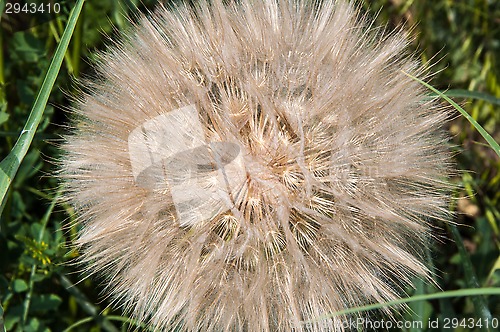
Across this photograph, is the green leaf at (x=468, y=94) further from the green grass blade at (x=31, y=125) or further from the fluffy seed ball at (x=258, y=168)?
the green grass blade at (x=31, y=125)

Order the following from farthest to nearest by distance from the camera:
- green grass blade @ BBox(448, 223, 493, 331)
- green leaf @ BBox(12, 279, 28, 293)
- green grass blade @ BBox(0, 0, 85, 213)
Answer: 1. green leaf @ BBox(12, 279, 28, 293)
2. green grass blade @ BBox(448, 223, 493, 331)
3. green grass blade @ BBox(0, 0, 85, 213)

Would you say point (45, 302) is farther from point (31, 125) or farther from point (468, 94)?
point (468, 94)

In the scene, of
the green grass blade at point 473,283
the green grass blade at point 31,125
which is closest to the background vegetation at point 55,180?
the green grass blade at point 473,283

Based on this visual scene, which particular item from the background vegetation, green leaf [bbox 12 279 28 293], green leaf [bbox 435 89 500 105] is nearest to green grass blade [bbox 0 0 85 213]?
the background vegetation

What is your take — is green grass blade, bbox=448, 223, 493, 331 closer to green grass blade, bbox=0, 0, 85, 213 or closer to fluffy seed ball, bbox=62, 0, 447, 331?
fluffy seed ball, bbox=62, 0, 447, 331

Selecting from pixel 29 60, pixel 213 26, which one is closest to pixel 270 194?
pixel 213 26

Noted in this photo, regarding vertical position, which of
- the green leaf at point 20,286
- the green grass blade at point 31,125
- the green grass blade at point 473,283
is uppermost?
the green grass blade at point 31,125

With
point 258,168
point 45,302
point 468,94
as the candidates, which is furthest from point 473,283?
point 45,302
